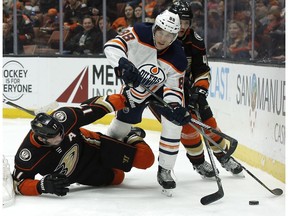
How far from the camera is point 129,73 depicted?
403 cm

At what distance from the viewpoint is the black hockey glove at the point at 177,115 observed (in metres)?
4.12

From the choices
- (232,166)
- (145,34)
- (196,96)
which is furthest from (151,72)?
(232,166)

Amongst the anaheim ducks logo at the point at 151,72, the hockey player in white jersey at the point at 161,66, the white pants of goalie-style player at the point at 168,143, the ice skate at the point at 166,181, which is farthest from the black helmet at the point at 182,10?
the ice skate at the point at 166,181

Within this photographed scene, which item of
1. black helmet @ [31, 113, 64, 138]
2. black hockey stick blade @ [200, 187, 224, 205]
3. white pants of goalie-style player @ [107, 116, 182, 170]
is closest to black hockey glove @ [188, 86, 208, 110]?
white pants of goalie-style player @ [107, 116, 182, 170]

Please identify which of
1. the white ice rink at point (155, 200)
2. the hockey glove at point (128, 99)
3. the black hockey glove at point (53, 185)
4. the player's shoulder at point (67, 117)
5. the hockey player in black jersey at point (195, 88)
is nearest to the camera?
the white ice rink at point (155, 200)

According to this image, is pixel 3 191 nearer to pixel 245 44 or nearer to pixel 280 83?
pixel 280 83

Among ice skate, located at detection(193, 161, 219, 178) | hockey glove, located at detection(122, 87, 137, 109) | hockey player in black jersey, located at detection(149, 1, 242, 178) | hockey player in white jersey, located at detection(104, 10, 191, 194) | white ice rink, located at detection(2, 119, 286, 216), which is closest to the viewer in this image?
white ice rink, located at detection(2, 119, 286, 216)

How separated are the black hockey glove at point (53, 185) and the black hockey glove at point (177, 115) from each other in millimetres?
660

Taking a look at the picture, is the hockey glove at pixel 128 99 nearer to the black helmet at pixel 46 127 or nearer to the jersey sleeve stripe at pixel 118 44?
the jersey sleeve stripe at pixel 118 44

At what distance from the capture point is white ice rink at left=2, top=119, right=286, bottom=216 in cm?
384

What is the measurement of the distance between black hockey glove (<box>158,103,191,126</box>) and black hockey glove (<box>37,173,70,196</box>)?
0.66 m

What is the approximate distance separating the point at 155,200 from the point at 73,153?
510 millimetres

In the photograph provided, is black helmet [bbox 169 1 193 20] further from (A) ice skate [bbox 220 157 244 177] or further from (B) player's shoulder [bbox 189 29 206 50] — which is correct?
(A) ice skate [bbox 220 157 244 177]

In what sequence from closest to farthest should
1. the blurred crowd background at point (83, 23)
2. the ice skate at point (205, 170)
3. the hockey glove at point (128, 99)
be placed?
the hockey glove at point (128, 99), the ice skate at point (205, 170), the blurred crowd background at point (83, 23)
